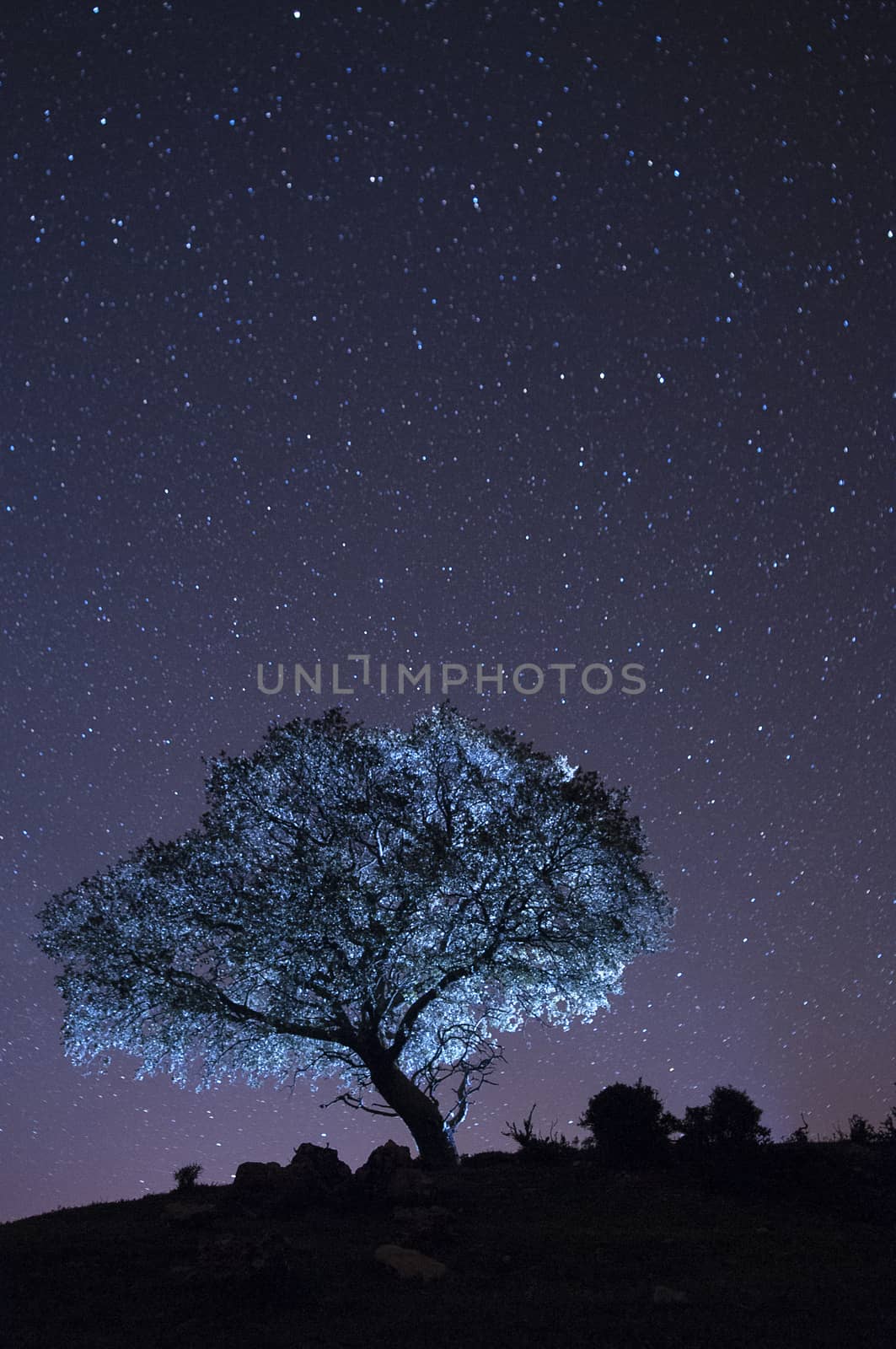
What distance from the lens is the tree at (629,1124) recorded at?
20.0 m

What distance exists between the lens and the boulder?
511 inches

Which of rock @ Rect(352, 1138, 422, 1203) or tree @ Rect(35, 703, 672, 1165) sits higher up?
tree @ Rect(35, 703, 672, 1165)

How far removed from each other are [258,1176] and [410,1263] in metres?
6.57

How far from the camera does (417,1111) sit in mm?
22734

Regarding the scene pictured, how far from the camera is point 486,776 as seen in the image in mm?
24797

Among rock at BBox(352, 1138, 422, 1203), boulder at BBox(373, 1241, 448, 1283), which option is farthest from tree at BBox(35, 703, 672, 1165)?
boulder at BBox(373, 1241, 448, 1283)

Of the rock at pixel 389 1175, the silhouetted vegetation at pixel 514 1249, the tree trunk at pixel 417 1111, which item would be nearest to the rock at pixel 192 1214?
the silhouetted vegetation at pixel 514 1249

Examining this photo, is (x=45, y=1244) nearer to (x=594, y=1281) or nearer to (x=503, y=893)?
(x=594, y=1281)

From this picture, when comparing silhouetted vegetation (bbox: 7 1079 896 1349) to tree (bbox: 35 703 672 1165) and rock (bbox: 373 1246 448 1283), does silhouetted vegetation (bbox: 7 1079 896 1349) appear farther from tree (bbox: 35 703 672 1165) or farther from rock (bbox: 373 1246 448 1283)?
tree (bbox: 35 703 672 1165)

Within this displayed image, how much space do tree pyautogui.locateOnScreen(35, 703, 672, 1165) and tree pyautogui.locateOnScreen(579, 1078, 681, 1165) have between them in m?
3.79

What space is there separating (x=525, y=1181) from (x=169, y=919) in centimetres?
1066

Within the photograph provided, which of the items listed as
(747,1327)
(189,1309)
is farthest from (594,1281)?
(189,1309)

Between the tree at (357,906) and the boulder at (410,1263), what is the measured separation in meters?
8.61

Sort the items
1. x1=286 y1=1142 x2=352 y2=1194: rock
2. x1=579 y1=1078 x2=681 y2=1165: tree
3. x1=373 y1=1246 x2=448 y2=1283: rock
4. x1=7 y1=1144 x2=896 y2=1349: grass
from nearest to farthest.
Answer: x1=7 y1=1144 x2=896 y2=1349: grass
x1=373 y1=1246 x2=448 y2=1283: rock
x1=286 y1=1142 x2=352 y2=1194: rock
x1=579 y1=1078 x2=681 y2=1165: tree
